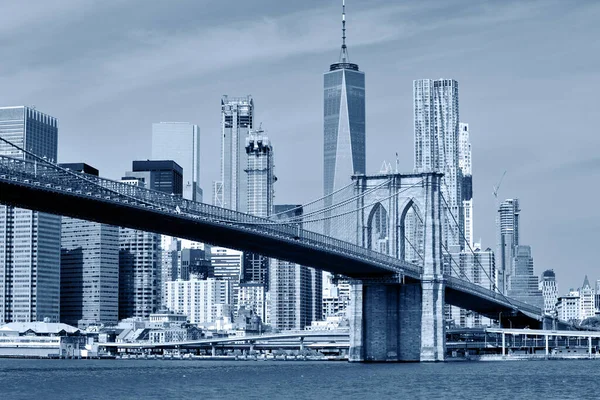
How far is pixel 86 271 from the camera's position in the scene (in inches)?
7096

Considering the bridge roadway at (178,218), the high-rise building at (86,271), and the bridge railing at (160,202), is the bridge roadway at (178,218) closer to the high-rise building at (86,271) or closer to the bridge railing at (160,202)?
the bridge railing at (160,202)

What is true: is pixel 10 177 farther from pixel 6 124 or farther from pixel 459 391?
pixel 6 124

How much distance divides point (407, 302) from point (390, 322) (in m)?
1.59

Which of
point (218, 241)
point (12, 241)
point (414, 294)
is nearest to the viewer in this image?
point (218, 241)

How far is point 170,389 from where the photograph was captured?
168 feet

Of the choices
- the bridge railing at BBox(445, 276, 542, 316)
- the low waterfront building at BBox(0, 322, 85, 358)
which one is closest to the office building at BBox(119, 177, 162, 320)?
the low waterfront building at BBox(0, 322, 85, 358)

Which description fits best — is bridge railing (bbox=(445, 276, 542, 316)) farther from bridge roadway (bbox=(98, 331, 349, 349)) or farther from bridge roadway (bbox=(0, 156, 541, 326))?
bridge roadway (bbox=(98, 331, 349, 349))

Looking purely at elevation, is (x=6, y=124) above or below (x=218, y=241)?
above

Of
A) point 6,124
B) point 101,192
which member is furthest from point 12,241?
point 101,192

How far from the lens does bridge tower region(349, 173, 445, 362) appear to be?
7494 centimetres

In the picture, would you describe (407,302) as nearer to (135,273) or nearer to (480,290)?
(480,290)

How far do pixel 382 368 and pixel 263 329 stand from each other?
123173 mm

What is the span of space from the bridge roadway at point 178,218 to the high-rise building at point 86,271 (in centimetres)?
10406

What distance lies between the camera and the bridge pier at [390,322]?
75.4m
